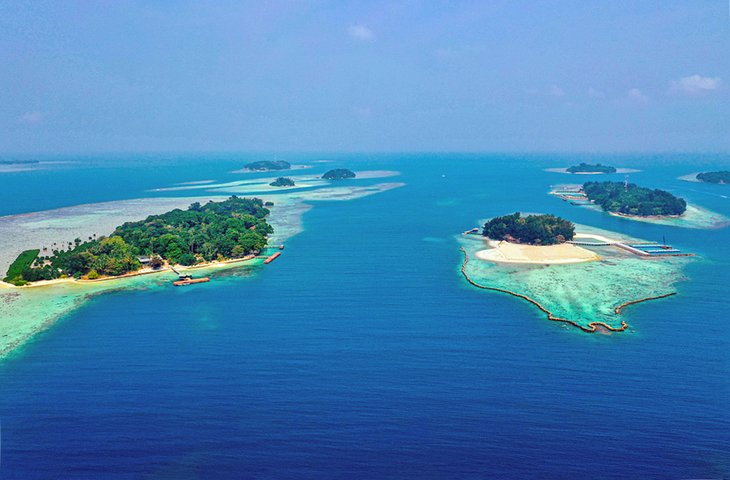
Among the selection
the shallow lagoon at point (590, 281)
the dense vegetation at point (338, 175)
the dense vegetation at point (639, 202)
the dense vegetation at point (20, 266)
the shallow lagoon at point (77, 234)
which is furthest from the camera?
the dense vegetation at point (338, 175)

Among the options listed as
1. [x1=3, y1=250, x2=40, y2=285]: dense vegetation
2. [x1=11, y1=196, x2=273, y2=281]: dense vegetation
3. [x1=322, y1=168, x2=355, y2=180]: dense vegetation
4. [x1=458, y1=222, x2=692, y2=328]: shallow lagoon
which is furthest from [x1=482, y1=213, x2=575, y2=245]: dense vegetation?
[x1=322, y1=168, x2=355, y2=180]: dense vegetation

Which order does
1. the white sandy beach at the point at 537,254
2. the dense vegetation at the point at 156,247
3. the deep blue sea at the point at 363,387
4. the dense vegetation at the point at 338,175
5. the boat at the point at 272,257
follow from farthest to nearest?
1. the dense vegetation at the point at 338,175
2. the boat at the point at 272,257
3. the white sandy beach at the point at 537,254
4. the dense vegetation at the point at 156,247
5. the deep blue sea at the point at 363,387

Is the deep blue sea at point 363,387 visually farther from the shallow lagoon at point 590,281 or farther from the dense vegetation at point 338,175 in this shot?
the dense vegetation at point 338,175

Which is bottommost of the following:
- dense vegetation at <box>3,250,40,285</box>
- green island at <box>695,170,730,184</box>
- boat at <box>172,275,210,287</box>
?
boat at <box>172,275,210,287</box>

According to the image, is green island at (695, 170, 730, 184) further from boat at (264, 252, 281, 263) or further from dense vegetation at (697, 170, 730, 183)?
boat at (264, 252, 281, 263)

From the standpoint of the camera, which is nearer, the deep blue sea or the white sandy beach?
the deep blue sea

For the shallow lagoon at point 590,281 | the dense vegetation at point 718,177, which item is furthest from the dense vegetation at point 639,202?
the dense vegetation at point 718,177

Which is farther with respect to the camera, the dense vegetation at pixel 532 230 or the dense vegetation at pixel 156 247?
the dense vegetation at pixel 532 230

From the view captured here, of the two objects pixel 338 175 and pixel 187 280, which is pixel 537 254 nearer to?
pixel 187 280

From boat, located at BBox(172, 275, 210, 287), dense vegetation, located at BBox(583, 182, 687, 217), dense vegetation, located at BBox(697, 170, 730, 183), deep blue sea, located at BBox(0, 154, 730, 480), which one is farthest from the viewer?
dense vegetation, located at BBox(697, 170, 730, 183)
